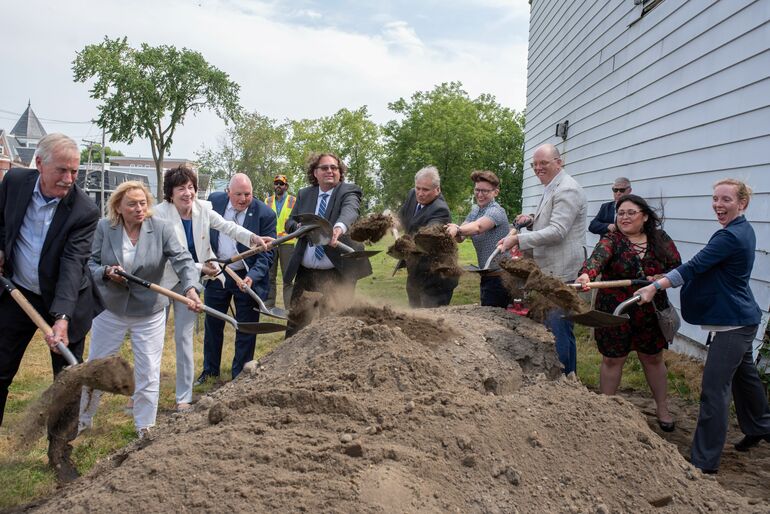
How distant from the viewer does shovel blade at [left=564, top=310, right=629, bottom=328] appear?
4.34 meters

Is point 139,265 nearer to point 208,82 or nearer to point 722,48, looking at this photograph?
point 722,48

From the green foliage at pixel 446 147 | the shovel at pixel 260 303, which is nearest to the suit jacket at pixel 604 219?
the shovel at pixel 260 303

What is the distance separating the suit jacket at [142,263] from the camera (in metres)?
4.33

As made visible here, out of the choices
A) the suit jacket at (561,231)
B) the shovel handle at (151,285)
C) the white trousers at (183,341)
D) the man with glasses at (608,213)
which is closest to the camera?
the shovel handle at (151,285)

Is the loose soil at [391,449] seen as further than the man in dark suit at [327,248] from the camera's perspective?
No

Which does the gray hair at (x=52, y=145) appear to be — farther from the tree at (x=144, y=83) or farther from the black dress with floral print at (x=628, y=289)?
the tree at (x=144, y=83)

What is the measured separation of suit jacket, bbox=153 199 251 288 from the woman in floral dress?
3.04 meters

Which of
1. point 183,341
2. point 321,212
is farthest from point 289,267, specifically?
point 183,341

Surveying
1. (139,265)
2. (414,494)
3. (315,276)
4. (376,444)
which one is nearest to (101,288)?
Result: (139,265)

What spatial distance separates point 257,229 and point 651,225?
3.54 m

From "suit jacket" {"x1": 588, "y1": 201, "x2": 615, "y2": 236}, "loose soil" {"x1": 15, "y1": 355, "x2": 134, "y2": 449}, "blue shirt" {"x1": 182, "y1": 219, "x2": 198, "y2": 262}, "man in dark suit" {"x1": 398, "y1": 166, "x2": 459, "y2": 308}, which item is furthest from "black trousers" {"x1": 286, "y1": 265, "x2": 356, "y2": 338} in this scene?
"suit jacket" {"x1": 588, "y1": 201, "x2": 615, "y2": 236}

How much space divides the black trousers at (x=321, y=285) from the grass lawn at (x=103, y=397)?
33cm

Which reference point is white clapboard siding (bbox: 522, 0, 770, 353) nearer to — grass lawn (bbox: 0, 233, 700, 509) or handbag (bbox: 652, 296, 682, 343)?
grass lawn (bbox: 0, 233, 700, 509)

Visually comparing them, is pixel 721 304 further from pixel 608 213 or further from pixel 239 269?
pixel 239 269
